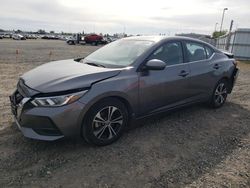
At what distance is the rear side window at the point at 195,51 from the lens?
4508 millimetres

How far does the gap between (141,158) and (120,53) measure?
179cm

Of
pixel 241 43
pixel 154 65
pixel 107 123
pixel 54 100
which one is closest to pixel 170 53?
pixel 154 65

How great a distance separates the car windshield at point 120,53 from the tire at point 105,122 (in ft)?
2.27

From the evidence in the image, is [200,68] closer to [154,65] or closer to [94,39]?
[154,65]

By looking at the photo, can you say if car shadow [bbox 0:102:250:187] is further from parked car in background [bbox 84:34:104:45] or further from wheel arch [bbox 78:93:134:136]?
parked car in background [bbox 84:34:104:45]

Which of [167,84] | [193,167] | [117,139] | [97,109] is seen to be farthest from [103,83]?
[193,167]

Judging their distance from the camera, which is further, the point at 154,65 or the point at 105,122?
the point at 154,65

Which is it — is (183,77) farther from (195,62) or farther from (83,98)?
(83,98)

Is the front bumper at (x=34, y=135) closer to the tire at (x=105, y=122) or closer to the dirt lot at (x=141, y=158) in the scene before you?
the dirt lot at (x=141, y=158)

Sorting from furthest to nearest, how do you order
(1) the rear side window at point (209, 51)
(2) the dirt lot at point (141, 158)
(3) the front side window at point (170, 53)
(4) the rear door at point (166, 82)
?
(1) the rear side window at point (209, 51) → (3) the front side window at point (170, 53) → (4) the rear door at point (166, 82) → (2) the dirt lot at point (141, 158)

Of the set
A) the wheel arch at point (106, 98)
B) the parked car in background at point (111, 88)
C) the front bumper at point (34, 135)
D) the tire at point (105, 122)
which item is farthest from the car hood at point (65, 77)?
the front bumper at point (34, 135)

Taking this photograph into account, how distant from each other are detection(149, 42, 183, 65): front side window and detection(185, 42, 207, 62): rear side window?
0.82ft

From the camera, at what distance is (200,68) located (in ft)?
15.1

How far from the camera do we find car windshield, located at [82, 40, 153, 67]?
3793 mm
